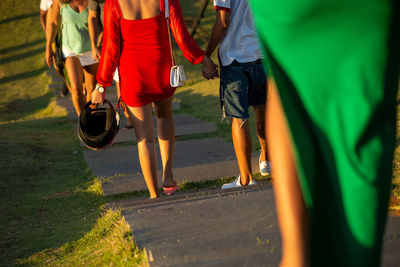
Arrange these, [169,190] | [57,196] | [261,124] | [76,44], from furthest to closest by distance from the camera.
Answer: [76,44] → [57,196] → [261,124] → [169,190]

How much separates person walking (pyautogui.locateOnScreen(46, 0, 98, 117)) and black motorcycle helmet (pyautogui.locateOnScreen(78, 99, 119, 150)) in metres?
2.19

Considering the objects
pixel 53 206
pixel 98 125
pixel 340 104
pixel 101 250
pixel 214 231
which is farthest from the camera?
pixel 53 206

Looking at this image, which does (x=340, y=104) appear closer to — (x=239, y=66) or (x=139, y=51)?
(x=139, y=51)

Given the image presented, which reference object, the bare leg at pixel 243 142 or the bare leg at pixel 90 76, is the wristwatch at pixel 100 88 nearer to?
the bare leg at pixel 243 142

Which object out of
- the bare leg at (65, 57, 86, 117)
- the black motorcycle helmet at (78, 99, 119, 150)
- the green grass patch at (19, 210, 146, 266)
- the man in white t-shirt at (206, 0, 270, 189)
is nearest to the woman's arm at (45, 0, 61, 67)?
the bare leg at (65, 57, 86, 117)

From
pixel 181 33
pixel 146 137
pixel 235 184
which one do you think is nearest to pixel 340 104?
pixel 181 33

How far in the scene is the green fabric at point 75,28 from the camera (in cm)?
648

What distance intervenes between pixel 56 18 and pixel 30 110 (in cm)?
581

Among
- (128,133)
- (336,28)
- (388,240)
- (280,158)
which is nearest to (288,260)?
(280,158)

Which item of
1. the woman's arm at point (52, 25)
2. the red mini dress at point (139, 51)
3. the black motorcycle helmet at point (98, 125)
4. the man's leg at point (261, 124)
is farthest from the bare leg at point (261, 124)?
the woman's arm at point (52, 25)

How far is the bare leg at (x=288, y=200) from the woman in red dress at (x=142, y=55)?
8.17ft

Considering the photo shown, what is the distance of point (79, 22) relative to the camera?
21.4ft

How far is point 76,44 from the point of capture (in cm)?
646

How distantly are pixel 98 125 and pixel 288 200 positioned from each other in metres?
2.95
